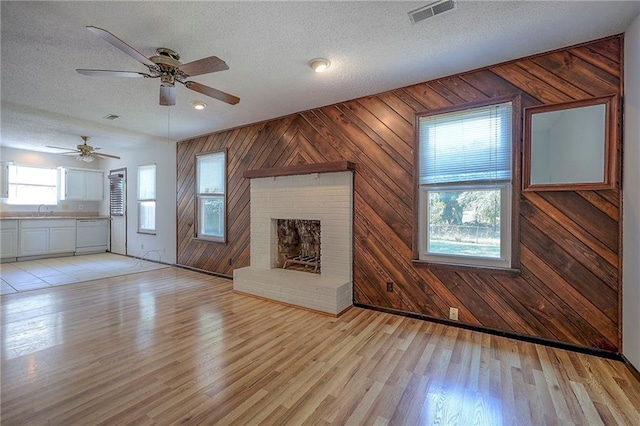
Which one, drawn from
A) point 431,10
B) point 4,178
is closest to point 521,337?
point 431,10

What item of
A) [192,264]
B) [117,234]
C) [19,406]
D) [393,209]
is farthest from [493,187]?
[117,234]

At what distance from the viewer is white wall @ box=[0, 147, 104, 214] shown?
6.50m

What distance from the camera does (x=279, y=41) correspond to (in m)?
2.35

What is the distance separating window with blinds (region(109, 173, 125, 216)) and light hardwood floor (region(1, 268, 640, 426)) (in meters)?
4.40

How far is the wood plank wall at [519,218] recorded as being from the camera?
238cm

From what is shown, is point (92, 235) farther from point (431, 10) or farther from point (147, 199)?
point (431, 10)

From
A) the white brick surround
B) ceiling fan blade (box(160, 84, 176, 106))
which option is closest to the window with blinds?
the white brick surround

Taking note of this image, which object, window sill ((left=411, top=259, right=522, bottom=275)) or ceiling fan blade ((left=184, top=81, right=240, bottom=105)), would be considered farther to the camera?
window sill ((left=411, top=259, right=522, bottom=275))

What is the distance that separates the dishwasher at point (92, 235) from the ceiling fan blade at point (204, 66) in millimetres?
7003

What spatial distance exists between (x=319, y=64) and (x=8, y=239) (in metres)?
7.65

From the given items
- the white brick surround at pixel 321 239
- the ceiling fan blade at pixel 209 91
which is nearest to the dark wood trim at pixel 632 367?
the white brick surround at pixel 321 239

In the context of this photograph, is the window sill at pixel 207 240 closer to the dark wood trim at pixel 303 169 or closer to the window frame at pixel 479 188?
the dark wood trim at pixel 303 169

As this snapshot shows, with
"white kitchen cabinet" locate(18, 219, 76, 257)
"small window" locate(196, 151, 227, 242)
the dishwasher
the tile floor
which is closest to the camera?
the tile floor

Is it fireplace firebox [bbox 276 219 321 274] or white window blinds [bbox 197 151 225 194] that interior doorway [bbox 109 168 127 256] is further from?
fireplace firebox [bbox 276 219 321 274]
